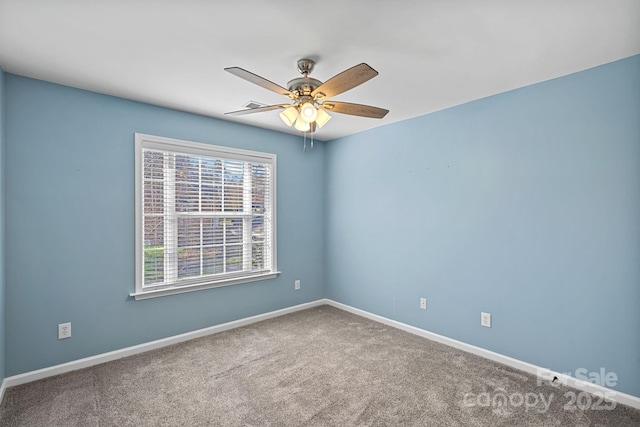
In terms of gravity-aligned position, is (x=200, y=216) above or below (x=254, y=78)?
below

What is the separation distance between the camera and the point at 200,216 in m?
3.38

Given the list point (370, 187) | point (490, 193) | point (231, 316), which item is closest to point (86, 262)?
point (231, 316)

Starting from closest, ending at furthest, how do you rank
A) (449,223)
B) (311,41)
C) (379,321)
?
(311,41)
(449,223)
(379,321)

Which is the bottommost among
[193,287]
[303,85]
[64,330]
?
[64,330]

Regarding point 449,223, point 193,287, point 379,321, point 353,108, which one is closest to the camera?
point 353,108

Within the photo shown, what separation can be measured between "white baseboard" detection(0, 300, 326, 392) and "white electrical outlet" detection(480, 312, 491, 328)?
7.70ft

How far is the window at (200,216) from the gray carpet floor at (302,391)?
780mm

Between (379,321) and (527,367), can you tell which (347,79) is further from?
(379,321)

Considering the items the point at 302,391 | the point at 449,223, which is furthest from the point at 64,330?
the point at 449,223

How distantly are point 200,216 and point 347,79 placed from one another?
230 centimetres

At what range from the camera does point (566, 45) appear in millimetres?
1978

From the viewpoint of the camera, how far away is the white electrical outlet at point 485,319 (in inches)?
112

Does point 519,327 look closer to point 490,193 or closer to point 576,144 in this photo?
point 490,193

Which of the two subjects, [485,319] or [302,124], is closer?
[302,124]
